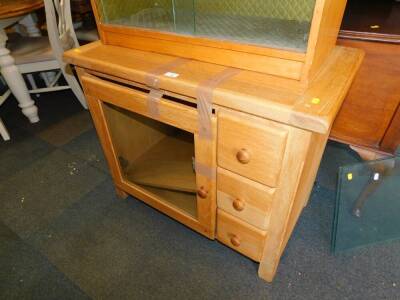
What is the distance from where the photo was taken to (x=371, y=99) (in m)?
1.01

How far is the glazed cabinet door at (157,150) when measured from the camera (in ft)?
2.48

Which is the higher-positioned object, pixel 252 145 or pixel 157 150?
pixel 252 145

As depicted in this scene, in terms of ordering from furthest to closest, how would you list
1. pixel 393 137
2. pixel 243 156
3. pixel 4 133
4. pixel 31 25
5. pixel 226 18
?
pixel 31 25
pixel 4 133
pixel 393 137
pixel 226 18
pixel 243 156

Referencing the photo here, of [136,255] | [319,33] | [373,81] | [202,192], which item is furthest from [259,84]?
[136,255]

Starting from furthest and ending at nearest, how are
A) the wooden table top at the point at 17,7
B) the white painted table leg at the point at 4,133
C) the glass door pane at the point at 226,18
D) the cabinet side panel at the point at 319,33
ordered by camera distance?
the white painted table leg at the point at 4,133, the wooden table top at the point at 17,7, the glass door pane at the point at 226,18, the cabinet side panel at the point at 319,33

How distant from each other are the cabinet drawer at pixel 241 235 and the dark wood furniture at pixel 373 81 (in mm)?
646

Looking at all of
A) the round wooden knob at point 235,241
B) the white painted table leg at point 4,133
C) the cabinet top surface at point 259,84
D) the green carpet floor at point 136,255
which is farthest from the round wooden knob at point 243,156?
the white painted table leg at point 4,133

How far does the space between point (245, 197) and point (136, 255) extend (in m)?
0.59

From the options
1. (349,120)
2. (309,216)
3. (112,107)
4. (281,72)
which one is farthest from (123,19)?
(309,216)

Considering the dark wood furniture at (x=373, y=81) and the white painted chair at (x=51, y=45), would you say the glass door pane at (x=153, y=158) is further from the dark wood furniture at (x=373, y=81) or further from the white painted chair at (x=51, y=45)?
the white painted chair at (x=51, y=45)

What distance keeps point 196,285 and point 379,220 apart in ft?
2.68

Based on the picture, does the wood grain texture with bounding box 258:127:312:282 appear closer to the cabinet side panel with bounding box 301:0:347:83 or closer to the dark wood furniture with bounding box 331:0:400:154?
the cabinet side panel with bounding box 301:0:347:83

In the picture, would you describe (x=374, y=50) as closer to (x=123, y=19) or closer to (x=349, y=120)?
(x=349, y=120)

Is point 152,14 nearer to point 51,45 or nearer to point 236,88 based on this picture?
point 236,88
